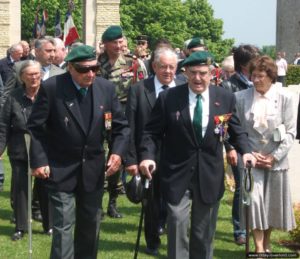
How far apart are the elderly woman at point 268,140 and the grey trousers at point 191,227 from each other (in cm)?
125

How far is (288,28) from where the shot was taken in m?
66.0

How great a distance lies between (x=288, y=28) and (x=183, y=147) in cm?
6065

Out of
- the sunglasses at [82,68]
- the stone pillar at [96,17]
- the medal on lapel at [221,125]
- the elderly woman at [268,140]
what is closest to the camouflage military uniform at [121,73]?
the elderly woman at [268,140]

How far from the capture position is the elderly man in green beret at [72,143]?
689 centimetres

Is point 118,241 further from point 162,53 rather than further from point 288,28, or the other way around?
point 288,28

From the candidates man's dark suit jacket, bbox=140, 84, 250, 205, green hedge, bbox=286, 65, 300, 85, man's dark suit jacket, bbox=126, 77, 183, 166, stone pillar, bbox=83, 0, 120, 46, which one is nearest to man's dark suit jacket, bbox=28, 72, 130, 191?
man's dark suit jacket, bbox=140, 84, 250, 205

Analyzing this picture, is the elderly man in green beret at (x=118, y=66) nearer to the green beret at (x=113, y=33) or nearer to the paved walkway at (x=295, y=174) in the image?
the green beret at (x=113, y=33)

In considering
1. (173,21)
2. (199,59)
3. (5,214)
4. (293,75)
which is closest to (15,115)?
(5,214)

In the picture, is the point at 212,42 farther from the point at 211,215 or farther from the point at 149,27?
the point at 211,215

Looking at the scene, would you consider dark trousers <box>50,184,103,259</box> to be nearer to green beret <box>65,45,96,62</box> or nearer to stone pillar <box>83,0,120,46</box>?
green beret <box>65,45,96,62</box>

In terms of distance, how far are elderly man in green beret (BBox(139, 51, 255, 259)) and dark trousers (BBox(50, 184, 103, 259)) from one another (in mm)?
572

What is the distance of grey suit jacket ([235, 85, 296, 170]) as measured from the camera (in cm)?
816

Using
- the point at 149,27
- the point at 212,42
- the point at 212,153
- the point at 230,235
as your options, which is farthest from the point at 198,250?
the point at 212,42

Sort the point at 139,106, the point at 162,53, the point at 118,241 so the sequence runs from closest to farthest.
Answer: the point at 162,53
the point at 139,106
the point at 118,241
